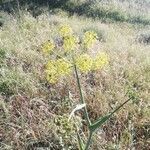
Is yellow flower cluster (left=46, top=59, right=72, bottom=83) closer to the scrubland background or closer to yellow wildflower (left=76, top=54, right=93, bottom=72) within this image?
yellow wildflower (left=76, top=54, right=93, bottom=72)

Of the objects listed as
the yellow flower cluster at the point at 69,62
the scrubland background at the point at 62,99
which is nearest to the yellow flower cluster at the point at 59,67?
the yellow flower cluster at the point at 69,62

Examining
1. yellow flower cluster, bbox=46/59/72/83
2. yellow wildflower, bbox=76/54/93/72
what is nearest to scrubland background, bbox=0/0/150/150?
yellow flower cluster, bbox=46/59/72/83

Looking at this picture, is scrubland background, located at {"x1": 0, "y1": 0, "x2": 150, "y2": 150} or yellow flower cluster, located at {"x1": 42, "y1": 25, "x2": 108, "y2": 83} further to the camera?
scrubland background, located at {"x1": 0, "y1": 0, "x2": 150, "y2": 150}

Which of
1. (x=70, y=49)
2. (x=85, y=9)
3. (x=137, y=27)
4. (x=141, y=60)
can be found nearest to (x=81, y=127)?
(x=70, y=49)

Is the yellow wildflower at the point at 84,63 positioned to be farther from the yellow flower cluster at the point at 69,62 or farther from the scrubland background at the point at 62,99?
the scrubland background at the point at 62,99

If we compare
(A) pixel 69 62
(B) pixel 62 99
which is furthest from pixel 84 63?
(B) pixel 62 99

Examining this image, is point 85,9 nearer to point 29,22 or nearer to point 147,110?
point 29,22

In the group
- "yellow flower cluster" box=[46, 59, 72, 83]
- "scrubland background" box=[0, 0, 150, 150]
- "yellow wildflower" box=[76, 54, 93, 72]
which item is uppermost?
"yellow wildflower" box=[76, 54, 93, 72]

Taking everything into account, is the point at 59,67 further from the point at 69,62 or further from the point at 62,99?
the point at 62,99

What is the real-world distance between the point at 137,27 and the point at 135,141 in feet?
31.9

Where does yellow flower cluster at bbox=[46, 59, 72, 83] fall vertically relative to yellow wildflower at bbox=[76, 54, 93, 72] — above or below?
below

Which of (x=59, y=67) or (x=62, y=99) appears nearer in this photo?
(x=59, y=67)

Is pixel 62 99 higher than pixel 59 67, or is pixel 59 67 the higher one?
pixel 59 67

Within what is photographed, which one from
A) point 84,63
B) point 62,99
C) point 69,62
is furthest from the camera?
point 62,99
